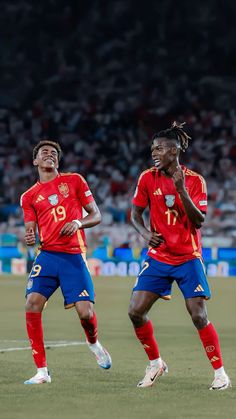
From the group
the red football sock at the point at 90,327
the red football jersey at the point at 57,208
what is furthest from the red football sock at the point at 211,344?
the red football jersey at the point at 57,208

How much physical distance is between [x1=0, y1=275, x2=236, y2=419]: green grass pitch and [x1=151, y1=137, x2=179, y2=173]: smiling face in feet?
5.72

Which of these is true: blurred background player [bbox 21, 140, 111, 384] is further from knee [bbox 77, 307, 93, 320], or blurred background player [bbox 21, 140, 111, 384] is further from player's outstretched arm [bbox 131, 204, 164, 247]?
player's outstretched arm [bbox 131, 204, 164, 247]

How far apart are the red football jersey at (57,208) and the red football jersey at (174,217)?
827 millimetres

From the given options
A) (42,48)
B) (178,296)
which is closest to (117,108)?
(42,48)

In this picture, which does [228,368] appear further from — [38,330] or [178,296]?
[178,296]

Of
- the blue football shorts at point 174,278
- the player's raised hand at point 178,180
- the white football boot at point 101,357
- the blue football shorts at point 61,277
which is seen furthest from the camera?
the white football boot at point 101,357

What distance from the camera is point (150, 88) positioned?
117 feet

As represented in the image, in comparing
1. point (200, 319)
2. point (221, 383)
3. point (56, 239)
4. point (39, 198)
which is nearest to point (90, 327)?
point (56, 239)

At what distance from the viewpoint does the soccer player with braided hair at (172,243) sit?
8.71 m

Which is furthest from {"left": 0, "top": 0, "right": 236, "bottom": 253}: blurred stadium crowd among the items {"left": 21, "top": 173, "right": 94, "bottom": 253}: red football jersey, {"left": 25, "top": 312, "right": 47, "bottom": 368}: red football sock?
{"left": 25, "top": 312, "right": 47, "bottom": 368}: red football sock

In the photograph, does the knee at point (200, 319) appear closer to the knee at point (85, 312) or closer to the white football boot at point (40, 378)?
the knee at point (85, 312)

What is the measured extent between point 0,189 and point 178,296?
11959mm

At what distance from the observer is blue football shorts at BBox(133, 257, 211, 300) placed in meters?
8.79

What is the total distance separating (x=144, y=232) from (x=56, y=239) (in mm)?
881
